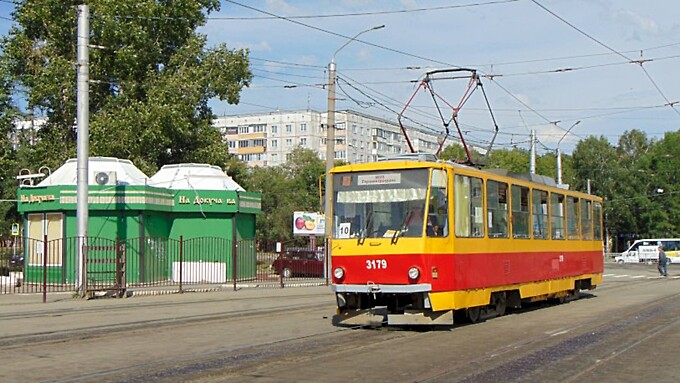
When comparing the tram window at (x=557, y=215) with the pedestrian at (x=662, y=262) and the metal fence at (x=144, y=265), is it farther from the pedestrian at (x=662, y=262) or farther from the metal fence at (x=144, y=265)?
the pedestrian at (x=662, y=262)

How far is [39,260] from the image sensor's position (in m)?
30.2

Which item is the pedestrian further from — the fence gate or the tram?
the tram

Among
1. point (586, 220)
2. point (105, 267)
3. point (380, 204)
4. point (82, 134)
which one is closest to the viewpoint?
point (380, 204)

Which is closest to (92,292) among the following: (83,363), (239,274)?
(239,274)

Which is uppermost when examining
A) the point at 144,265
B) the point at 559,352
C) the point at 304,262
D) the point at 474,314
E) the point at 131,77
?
the point at 131,77

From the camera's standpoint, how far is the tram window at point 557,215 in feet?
65.4

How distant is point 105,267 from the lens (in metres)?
27.3

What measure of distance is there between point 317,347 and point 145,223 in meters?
21.7

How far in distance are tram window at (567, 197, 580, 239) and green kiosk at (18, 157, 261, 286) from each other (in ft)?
41.3

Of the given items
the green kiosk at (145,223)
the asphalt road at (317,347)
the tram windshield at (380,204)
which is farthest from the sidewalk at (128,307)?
the tram windshield at (380,204)

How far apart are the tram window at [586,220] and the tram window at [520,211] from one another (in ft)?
16.5

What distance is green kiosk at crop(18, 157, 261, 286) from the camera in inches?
1222

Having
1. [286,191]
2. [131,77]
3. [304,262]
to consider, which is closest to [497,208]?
[304,262]

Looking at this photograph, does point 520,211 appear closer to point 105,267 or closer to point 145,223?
point 105,267
